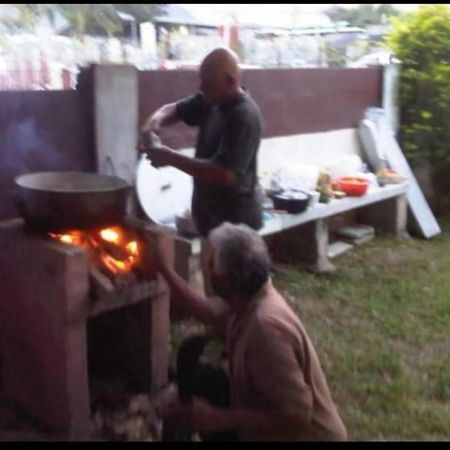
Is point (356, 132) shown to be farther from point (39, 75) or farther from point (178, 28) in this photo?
point (39, 75)

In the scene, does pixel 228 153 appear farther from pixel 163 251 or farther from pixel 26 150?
pixel 26 150

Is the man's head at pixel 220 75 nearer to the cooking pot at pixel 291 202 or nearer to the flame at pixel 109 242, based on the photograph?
the flame at pixel 109 242

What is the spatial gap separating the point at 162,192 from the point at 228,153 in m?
1.50

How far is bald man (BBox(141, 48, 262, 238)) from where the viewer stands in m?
3.89

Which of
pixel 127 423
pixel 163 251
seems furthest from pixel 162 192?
pixel 127 423

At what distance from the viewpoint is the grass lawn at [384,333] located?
3.83 meters

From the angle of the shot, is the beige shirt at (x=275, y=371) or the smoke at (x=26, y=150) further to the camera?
the smoke at (x=26, y=150)

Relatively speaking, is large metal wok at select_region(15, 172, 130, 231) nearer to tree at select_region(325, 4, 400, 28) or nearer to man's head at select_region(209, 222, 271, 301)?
man's head at select_region(209, 222, 271, 301)

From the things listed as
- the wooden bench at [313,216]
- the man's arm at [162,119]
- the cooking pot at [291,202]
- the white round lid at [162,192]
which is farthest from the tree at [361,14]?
the man's arm at [162,119]

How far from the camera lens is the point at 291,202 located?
592cm

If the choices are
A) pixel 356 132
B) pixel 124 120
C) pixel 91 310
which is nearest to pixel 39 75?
pixel 124 120

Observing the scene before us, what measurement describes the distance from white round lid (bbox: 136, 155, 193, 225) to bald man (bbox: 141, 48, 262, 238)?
0.80 meters

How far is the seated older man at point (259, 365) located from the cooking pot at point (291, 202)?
3206 millimetres
